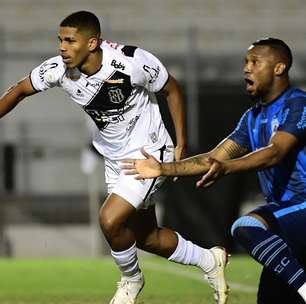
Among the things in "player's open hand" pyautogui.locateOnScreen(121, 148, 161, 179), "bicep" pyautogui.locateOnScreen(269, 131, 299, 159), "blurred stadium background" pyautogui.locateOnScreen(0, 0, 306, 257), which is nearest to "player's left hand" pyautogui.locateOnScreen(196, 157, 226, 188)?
"player's open hand" pyautogui.locateOnScreen(121, 148, 161, 179)

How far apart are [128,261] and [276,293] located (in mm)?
1539

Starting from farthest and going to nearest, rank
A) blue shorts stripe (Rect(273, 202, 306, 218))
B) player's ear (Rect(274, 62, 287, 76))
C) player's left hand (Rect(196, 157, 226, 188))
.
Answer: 1. player's ear (Rect(274, 62, 287, 76))
2. blue shorts stripe (Rect(273, 202, 306, 218))
3. player's left hand (Rect(196, 157, 226, 188))

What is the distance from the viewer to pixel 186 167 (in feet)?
21.6

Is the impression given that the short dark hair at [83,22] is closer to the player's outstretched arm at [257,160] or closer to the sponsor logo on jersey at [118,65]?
the sponsor logo on jersey at [118,65]

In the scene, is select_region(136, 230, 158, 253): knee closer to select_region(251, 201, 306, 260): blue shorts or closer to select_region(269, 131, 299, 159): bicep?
select_region(251, 201, 306, 260): blue shorts

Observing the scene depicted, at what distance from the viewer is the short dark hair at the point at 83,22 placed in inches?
338

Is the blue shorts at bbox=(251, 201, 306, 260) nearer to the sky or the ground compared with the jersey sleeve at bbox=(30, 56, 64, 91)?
nearer to the ground

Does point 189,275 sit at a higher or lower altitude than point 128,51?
lower

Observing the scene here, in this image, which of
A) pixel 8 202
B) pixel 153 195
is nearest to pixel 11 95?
pixel 153 195

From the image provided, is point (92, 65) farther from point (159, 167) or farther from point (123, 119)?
point (159, 167)

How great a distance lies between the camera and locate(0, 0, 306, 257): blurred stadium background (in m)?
20.5

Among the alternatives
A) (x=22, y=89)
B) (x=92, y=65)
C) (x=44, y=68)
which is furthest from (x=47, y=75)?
(x=92, y=65)

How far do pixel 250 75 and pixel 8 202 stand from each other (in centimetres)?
1418

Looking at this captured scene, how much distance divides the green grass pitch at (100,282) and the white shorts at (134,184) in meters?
1.93
